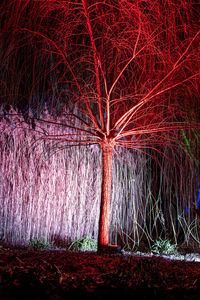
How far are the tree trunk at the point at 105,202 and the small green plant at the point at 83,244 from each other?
1.14 m

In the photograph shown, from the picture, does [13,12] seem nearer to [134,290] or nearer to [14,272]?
[14,272]

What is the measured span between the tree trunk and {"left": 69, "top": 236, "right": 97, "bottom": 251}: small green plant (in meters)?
1.14

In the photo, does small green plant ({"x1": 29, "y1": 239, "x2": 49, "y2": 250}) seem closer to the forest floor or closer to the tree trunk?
the tree trunk

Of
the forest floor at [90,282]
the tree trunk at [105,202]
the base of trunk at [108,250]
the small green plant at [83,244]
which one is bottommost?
the small green plant at [83,244]

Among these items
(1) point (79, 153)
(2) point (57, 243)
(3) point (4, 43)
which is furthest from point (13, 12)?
(2) point (57, 243)

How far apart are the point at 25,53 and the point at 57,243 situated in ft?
9.93

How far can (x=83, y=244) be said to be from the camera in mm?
4664

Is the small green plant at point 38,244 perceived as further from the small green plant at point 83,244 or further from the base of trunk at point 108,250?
the base of trunk at point 108,250

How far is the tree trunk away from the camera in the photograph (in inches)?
141

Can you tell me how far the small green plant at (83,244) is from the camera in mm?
4656

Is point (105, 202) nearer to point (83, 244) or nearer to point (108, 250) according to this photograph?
point (108, 250)

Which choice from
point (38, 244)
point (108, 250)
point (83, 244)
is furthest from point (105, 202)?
point (38, 244)

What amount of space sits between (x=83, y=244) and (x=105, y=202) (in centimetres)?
136

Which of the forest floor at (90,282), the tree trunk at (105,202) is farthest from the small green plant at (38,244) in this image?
the forest floor at (90,282)
